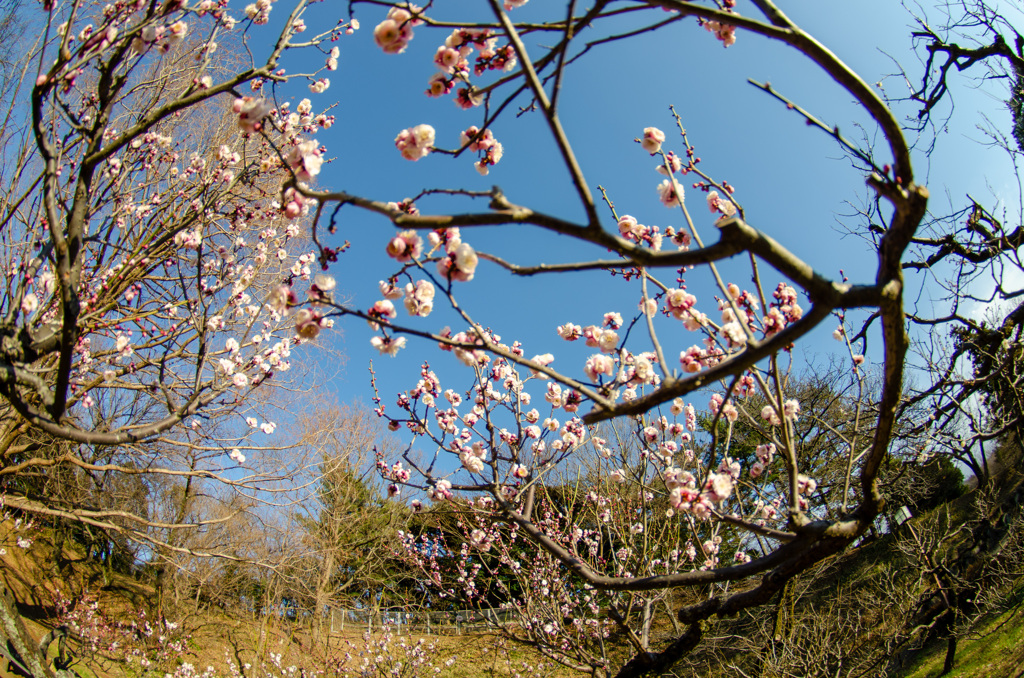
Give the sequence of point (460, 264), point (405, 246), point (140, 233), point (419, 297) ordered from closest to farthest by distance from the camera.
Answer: point (460, 264)
point (405, 246)
point (419, 297)
point (140, 233)

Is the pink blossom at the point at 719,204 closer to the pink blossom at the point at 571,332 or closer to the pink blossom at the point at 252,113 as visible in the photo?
the pink blossom at the point at 571,332

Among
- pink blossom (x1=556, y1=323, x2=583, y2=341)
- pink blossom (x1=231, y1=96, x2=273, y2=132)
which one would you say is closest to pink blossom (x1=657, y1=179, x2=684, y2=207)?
pink blossom (x1=556, y1=323, x2=583, y2=341)

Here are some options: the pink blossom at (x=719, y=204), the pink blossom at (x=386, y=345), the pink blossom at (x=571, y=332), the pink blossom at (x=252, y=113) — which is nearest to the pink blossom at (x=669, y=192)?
the pink blossom at (x=719, y=204)

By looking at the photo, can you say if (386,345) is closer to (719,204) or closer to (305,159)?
(305,159)

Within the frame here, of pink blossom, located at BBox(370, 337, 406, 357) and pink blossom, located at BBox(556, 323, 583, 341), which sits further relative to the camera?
pink blossom, located at BBox(556, 323, 583, 341)

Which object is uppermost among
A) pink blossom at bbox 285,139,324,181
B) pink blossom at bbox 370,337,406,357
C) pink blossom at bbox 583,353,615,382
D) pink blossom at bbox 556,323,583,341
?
pink blossom at bbox 285,139,324,181

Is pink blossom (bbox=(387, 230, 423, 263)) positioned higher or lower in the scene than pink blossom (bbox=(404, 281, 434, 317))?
higher

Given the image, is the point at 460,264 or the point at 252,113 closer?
the point at 460,264

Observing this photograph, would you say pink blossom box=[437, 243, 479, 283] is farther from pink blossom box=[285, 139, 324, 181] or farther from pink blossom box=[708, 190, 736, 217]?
pink blossom box=[708, 190, 736, 217]

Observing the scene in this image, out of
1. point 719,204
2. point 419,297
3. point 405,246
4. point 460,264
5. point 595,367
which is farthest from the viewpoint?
point 719,204

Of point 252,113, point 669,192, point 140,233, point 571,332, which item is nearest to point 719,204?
point 669,192

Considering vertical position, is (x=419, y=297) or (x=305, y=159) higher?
(x=305, y=159)

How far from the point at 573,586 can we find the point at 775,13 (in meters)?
8.23

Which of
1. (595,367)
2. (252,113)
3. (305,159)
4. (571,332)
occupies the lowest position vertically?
(595,367)
